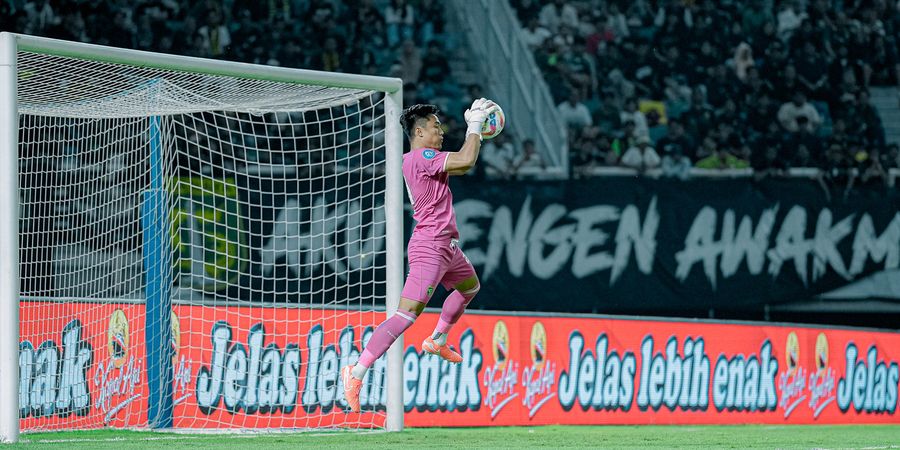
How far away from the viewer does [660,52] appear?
18.8 m

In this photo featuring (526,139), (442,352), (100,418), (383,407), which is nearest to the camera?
(442,352)

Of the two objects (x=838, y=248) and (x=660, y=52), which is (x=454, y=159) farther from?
(x=660, y=52)

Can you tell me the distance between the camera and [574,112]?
55.4 feet

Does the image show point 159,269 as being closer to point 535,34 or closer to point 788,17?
point 535,34

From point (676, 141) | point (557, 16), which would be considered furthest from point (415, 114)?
point (557, 16)

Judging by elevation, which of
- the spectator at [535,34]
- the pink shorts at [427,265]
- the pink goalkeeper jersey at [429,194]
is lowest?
the pink shorts at [427,265]

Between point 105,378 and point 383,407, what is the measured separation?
8.21 ft

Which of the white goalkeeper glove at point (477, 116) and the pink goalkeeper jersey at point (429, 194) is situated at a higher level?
the white goalkeeper glove at point (477, 116)

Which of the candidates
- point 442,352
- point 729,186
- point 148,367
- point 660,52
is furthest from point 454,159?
point 660,52

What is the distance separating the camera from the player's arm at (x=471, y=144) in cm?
746

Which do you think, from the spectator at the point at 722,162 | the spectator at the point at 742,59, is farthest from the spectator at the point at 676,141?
the spectator at the point at 742,59

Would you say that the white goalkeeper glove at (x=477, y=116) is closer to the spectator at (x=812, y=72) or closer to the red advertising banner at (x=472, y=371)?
the red advertising banner at (x=472, y=371)

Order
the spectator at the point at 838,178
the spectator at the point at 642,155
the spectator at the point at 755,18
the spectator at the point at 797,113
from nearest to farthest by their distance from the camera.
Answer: the spectator at the point at 838,178 → the spectator at the point at 642,155 → the spectator at the point at 797,113 → the spectator at the point at 755,18

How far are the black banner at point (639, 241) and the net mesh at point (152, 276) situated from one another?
89 cm
